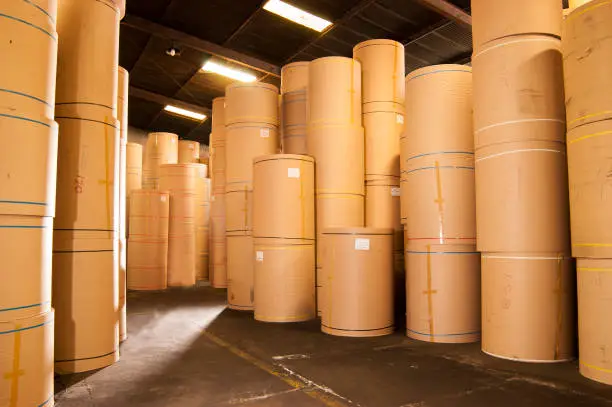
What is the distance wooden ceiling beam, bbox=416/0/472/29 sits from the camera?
706cm

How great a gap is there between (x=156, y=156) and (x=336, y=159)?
708cm

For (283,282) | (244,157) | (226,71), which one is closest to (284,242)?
(283,282)

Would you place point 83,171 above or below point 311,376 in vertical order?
above

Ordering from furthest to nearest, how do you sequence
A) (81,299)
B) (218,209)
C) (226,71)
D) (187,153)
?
(187,153), (226,71), (218,209), (81,299)

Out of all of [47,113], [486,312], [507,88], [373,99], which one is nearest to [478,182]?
[507,88]

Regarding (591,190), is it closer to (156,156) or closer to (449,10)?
(449,10)

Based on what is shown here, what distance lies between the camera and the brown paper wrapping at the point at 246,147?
6.14m

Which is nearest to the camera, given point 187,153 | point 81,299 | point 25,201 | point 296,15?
point 25,201

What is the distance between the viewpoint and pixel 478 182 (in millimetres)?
3852

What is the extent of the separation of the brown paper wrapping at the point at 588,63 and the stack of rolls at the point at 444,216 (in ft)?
3.57

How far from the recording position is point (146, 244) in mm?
8375

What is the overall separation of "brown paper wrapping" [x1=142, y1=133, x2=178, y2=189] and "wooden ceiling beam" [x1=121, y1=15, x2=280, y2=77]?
2.69 metres

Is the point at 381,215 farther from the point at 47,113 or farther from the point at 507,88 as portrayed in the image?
the point at 47,113

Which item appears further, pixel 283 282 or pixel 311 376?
pixel 283 282
